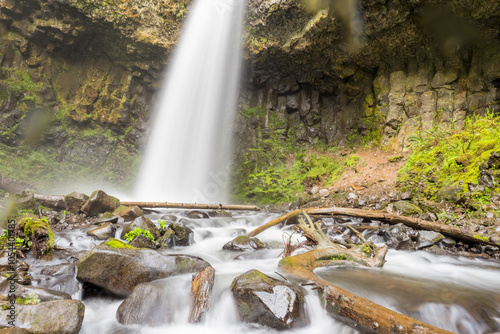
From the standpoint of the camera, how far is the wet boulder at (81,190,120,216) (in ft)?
22.8

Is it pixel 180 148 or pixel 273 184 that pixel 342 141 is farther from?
pixel 180 148

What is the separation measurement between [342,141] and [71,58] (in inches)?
629

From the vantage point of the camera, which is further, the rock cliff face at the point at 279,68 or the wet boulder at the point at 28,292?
the rock cliff face at the point at 279,68

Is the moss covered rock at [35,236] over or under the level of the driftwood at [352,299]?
under

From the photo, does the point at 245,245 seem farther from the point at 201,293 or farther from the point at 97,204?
the point at 97,204

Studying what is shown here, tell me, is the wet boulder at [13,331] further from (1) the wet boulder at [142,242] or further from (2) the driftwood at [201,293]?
(1) the wet boulder at [142,242]

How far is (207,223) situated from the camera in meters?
7.24

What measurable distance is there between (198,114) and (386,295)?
1526 cm

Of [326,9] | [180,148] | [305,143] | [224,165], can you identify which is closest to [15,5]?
[180,148]

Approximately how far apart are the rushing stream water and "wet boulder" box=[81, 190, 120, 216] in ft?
9.95

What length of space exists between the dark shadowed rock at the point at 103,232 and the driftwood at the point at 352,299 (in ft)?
12.6

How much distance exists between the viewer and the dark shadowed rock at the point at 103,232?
5094 millimetres

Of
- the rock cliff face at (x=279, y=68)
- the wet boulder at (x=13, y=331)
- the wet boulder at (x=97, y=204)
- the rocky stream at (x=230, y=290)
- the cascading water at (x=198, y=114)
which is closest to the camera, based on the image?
the wet boulder at (x=13, y=331)

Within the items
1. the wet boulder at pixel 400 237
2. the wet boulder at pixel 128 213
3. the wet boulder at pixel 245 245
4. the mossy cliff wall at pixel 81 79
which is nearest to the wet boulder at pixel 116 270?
the wet boulder at pixel 245 245
